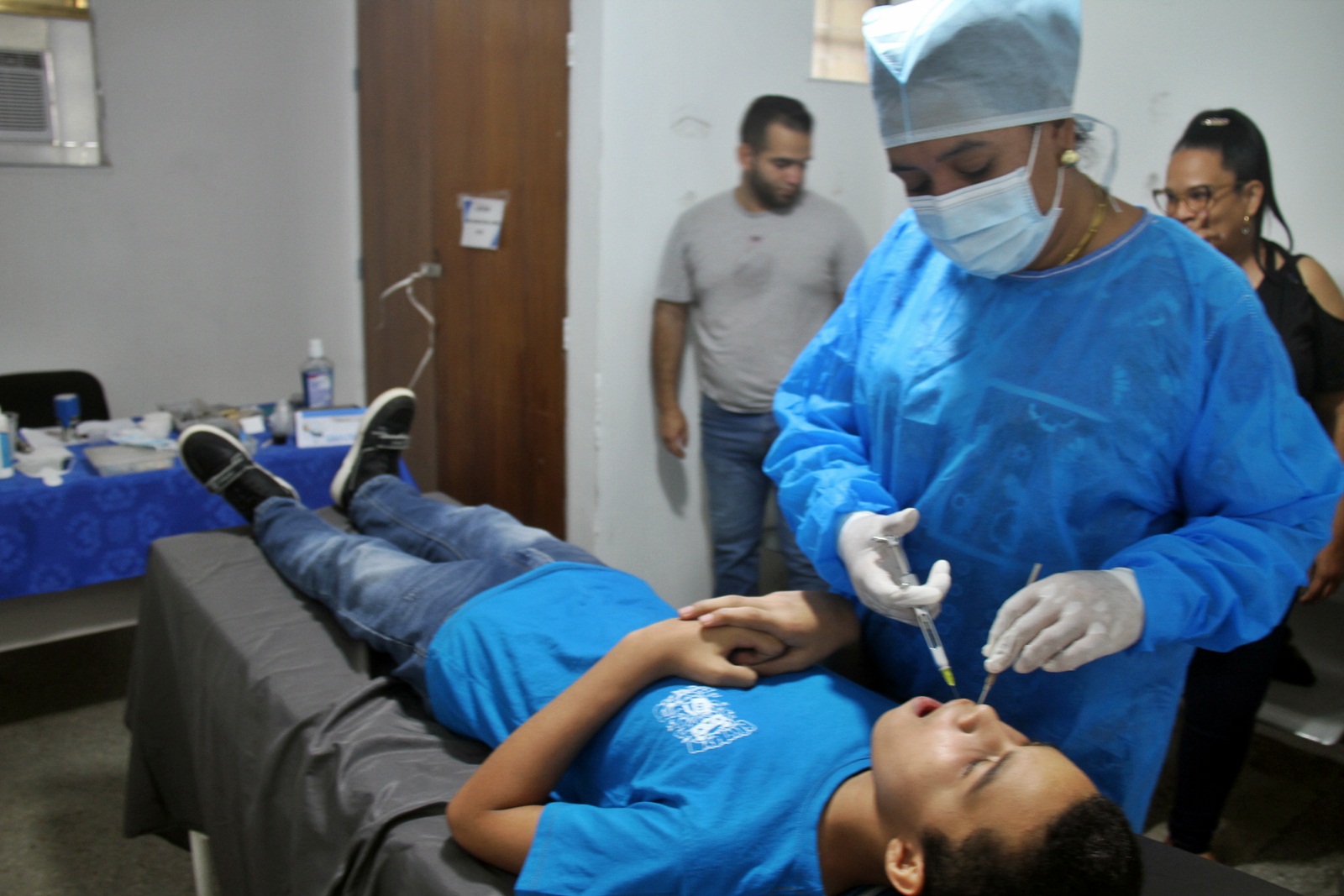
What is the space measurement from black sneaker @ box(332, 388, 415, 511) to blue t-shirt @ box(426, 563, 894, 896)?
0.87 m

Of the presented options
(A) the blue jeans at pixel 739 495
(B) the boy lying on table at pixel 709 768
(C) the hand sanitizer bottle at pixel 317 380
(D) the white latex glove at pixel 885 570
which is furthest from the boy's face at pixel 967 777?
(C) the hand sanitizer bottle at pixel 317 380

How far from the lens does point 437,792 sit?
1221 millimetres

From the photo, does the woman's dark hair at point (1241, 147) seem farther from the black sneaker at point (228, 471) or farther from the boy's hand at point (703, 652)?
the black sneaker at point (228, 471)

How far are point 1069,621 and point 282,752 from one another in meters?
1.09

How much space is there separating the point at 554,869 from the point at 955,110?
3.06 feet

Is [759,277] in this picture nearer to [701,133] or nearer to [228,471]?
[701,133]

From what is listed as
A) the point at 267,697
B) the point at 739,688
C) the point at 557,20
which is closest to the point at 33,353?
the point at 557,20

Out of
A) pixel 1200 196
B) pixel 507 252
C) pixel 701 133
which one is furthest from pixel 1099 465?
pixel 507 252

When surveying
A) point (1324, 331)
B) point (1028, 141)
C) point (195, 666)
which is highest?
point (1028, 141)

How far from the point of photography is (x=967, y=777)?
0.94 m

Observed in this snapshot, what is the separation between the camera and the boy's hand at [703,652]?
3.82 ft

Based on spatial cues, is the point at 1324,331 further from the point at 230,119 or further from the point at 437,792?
the point at 230,119

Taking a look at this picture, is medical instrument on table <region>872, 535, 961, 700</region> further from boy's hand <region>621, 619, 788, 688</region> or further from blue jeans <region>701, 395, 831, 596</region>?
blue jeans <region>701, 395, 831, 596</region>

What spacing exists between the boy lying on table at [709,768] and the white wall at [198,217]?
257 cm
